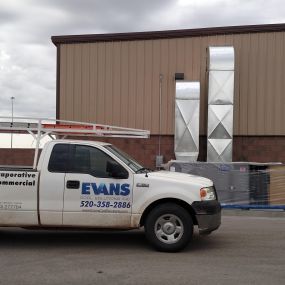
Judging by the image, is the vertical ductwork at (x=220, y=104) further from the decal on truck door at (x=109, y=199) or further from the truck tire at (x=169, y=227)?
the decal on truck door at (x=109, y=199)

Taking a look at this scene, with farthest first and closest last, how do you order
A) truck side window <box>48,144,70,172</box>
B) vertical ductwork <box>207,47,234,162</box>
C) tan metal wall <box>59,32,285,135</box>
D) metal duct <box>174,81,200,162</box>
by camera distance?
tan metal wall <box>59,32,285,135</box>
metal duct <box>174,81,200,162</box>
vertical ductwork <box>207,47,234,162</box>
truck side window <box>48,144,70,172</box>

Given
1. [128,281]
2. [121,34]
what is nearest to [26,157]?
[121,34]

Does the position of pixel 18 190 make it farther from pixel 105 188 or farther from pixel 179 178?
pixel 179 178

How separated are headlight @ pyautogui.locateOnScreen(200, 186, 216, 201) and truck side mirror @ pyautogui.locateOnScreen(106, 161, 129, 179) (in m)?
1.28

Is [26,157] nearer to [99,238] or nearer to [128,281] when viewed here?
[99,238]

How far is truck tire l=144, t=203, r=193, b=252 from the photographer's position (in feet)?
26.9

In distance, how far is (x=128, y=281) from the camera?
644cm

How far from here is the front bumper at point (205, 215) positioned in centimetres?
821

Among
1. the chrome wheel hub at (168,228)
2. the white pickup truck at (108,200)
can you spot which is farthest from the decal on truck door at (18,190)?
the chrome wheel hub at (168,228)

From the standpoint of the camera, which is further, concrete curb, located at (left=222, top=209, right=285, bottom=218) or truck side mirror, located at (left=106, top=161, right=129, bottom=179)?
concrete curb, located at (left=222, top=209, right=285, bottom=218)

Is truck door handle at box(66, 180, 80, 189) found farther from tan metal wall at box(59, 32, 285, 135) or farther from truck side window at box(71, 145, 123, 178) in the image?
tan metal wall at box(59, 32, 285, 135)

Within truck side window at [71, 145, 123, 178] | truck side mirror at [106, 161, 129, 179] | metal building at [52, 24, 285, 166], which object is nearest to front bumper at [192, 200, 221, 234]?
truck side mirror at [106, 161, 129, 179]

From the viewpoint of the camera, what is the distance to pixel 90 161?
849cm

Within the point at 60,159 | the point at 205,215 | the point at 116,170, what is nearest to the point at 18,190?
the point at 60,159
